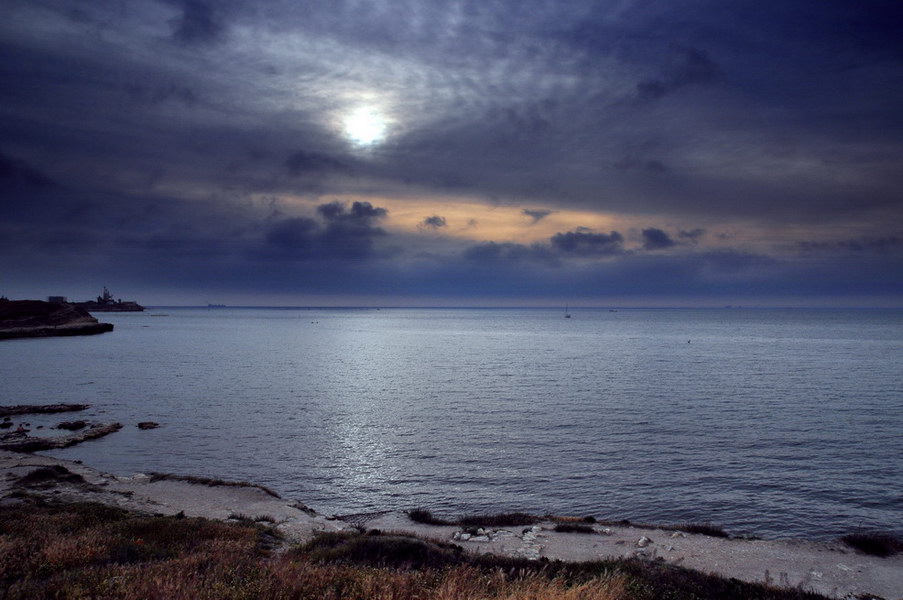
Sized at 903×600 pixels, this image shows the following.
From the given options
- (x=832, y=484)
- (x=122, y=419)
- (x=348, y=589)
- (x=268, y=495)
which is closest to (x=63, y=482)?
(x=268, y=495)

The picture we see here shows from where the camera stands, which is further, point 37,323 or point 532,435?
point 37,323

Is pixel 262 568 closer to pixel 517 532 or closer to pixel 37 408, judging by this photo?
pixel 517 532

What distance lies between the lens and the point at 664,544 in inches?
921

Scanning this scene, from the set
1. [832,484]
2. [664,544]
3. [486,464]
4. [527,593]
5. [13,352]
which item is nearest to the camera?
[527,593]

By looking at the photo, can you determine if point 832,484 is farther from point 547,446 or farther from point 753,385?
point 753,385

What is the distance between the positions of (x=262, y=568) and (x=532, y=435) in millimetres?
34603

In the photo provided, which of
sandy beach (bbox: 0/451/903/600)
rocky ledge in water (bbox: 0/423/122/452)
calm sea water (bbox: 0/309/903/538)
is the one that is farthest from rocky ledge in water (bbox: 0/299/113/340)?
sandy beach (bbox: 0/451/903/600)

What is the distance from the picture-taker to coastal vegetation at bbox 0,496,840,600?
11344 mm

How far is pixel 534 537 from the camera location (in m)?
24.0

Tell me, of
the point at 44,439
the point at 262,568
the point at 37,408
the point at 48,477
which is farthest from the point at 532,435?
the point at 37,408

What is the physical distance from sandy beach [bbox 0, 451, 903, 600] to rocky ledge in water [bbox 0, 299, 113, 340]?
571 feet

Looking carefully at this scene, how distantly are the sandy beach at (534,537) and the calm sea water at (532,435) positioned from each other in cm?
288

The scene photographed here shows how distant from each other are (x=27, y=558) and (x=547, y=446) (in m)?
34.4

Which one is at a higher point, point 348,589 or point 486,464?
point 348,589
